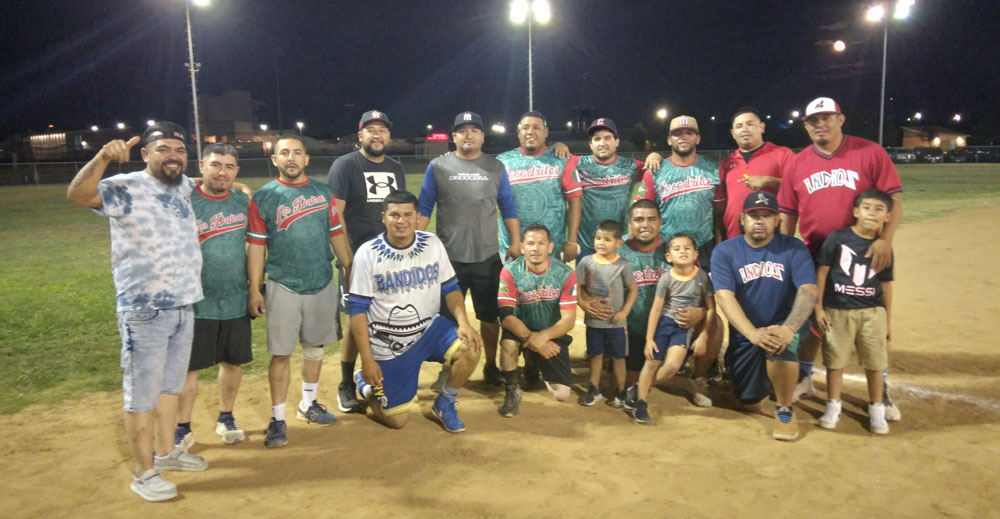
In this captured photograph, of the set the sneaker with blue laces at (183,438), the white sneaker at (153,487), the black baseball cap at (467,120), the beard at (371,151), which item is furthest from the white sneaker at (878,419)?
the sneaker with blue laces at (183,438)

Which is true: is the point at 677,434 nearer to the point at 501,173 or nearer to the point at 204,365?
the point at 501,173

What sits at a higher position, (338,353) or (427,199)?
(427,199)

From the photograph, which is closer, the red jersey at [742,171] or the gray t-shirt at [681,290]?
the gray t-shirt at [681,290]

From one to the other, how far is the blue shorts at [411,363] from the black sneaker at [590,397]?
120cm

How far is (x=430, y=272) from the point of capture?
502cm

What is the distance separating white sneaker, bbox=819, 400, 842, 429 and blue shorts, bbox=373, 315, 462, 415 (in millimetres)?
2750

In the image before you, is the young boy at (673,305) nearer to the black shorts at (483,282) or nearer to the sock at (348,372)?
the black shorts at (483,282)

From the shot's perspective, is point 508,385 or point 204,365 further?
point 508,385

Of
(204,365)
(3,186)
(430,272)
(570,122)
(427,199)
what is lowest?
(204,365)

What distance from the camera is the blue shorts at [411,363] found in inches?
194

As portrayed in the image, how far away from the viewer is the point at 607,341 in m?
5.60

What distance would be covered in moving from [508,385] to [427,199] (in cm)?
180

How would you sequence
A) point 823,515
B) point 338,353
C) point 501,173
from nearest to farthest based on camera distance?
1. point 823,515
2. point 501,173
3. point 338,353

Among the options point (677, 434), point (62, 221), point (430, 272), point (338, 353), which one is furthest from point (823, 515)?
point (62, 221)
